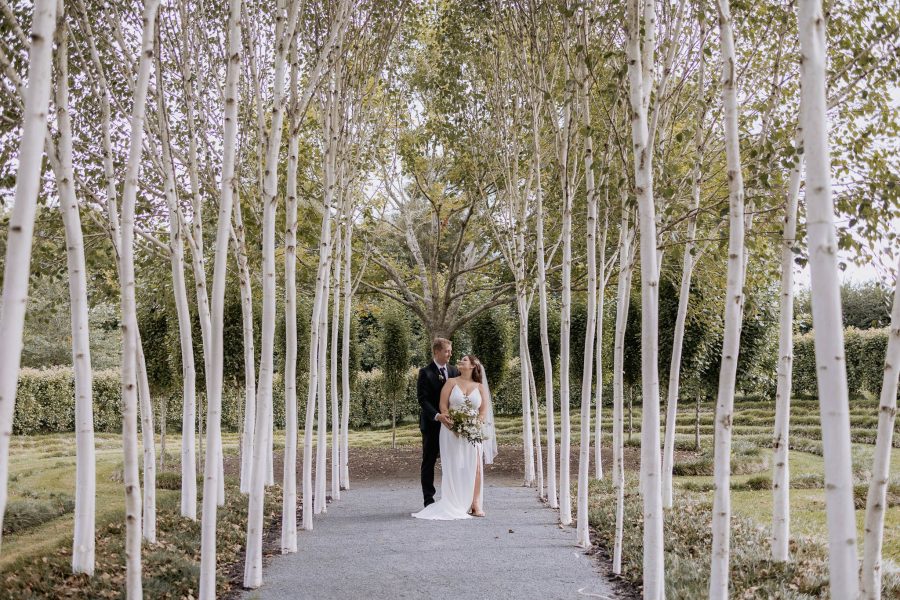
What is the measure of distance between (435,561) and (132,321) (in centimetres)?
356

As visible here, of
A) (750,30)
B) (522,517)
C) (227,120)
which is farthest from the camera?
(522,517)

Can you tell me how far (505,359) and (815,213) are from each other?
57.4 feet

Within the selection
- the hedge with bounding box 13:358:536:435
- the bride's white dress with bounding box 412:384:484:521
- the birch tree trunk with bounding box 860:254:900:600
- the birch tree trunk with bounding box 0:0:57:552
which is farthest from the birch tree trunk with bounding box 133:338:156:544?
the hedge with bounding box 13:358:536:435

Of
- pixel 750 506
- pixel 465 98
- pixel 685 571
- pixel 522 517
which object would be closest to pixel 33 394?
pixel 465 98

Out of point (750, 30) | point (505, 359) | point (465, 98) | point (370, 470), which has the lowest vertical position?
point (370, 470)

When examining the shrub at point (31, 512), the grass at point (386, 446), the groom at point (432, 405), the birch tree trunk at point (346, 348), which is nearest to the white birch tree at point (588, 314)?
the grass at point (386, 446)

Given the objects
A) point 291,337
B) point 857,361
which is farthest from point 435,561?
point 857,361

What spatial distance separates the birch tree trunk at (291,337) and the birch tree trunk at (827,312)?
458 centimetres

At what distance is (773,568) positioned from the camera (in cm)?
604

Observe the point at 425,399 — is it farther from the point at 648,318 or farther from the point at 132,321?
the point at 132,321

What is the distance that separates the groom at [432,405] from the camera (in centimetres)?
984

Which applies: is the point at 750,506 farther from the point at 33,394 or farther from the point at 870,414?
the point at 33,394

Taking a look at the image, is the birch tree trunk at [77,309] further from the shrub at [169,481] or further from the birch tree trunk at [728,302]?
the shrub at [169,481]

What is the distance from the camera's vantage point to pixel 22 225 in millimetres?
3092
